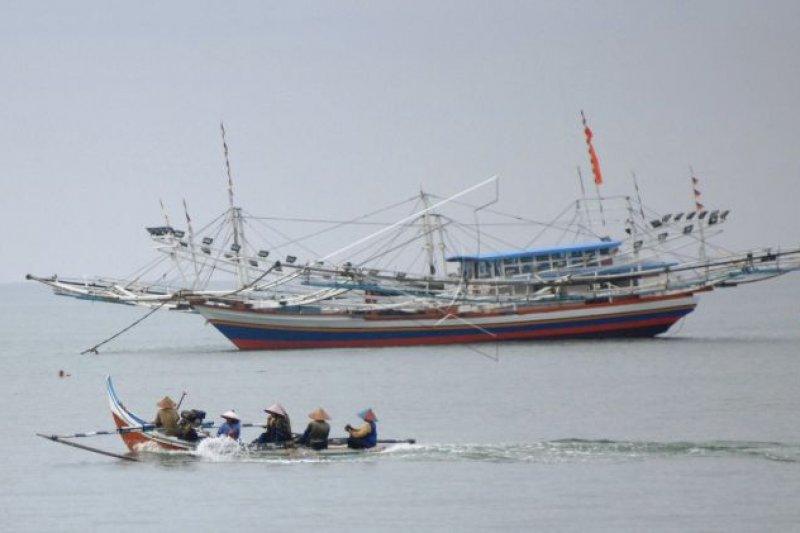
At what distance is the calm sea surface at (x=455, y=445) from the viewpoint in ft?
114

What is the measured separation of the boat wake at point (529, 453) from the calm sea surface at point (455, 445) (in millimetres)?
79

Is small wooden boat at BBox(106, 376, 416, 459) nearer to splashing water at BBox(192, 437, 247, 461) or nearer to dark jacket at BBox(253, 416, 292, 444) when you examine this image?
splashing water at BBox(192, 437, 247, 461)

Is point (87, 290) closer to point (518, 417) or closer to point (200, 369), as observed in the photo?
point (200, 369)

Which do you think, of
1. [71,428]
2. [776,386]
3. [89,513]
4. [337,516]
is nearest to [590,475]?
[337,516]

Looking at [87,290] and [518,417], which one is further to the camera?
[87,290]

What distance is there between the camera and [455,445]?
137ft

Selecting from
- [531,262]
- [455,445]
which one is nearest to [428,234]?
[531,262]

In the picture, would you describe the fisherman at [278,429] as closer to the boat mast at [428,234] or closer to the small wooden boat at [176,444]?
the small wooden boat at [176,444]

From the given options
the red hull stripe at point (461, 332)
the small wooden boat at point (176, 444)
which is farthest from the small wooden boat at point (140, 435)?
the red hull stripe at point (461, 332)

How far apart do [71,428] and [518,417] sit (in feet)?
46.0

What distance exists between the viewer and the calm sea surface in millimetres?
34625

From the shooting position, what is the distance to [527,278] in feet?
249

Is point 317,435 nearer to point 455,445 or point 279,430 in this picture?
point 279,430

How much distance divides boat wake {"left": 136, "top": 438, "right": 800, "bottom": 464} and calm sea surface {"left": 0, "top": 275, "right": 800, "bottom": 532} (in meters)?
0.08
